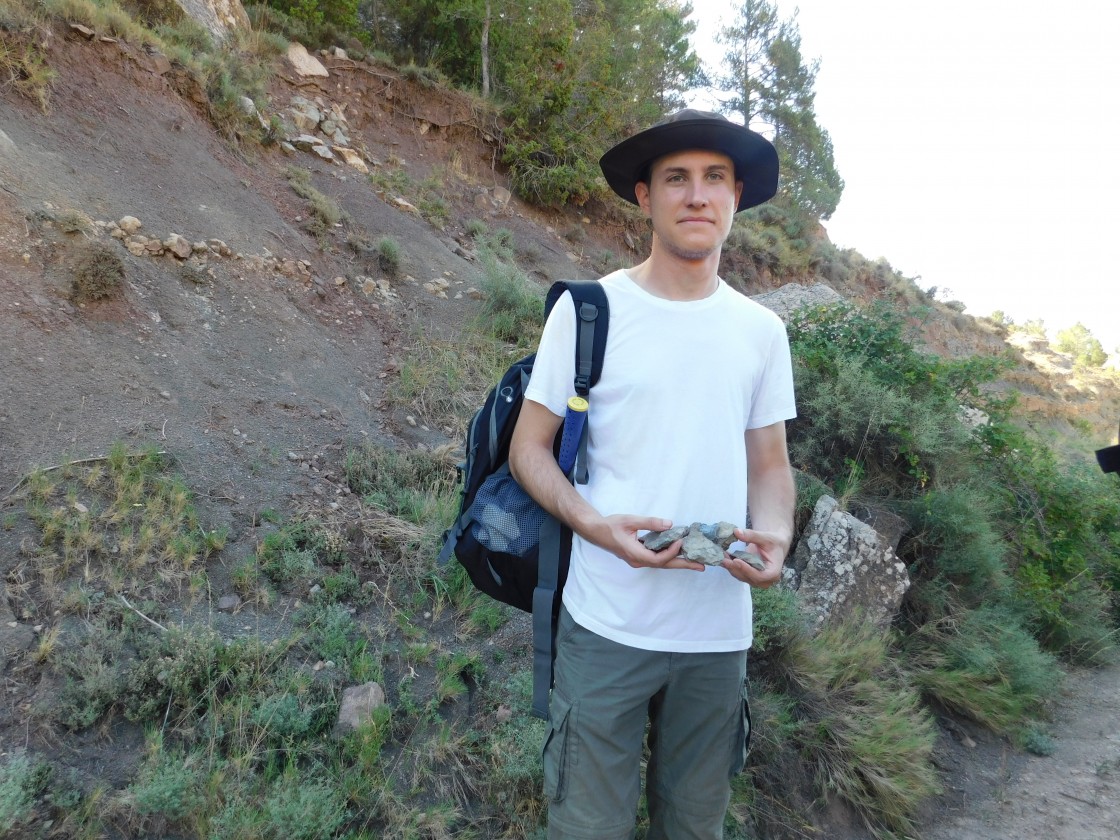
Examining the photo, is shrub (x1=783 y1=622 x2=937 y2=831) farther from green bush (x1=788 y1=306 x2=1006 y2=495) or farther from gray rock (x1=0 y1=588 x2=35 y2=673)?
gray rock (x1=0 y1=588 x2=35 y2=673)

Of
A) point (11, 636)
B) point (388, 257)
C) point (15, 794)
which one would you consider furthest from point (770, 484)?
point (388, 257)

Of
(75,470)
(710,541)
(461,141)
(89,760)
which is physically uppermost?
(461,141)

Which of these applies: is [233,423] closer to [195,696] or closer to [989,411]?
[195,696]

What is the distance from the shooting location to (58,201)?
17.0 ft

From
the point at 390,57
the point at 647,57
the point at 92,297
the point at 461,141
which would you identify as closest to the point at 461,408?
the point at 92,297

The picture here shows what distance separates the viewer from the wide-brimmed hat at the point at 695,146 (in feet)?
6.45

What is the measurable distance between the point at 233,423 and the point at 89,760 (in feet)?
7.98

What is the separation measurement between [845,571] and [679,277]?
3.05 metres

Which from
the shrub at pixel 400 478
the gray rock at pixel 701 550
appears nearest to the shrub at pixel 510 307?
the shrub at pixel 400 478

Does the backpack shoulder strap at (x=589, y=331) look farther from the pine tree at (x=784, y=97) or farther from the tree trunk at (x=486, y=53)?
the pine tree at (x=784, y=97)

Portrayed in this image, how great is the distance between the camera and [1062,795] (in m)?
3.66

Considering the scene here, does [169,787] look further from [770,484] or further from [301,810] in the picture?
[770,484]

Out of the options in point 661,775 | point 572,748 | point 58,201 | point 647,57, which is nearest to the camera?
point 572,748

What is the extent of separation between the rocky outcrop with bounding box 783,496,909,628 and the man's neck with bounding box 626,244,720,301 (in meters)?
2.83
